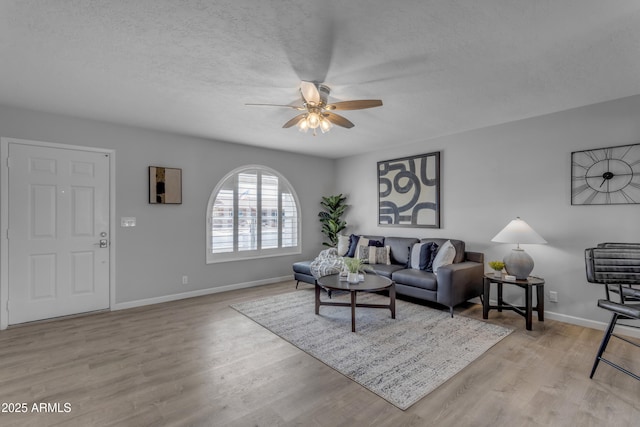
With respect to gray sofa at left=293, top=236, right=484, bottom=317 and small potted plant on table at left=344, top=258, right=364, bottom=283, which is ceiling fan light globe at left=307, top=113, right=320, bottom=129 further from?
gray sofa at left=293, top=236, right=484, bottom=317

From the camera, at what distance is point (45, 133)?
3.54 metres

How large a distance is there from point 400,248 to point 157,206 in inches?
151

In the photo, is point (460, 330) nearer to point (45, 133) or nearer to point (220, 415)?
point (220, 415)

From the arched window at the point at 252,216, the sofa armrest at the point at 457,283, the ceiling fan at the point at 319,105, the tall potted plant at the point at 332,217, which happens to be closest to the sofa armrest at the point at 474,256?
the sofa armrest at the point at 457,283

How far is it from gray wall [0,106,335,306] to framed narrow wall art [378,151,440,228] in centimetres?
226

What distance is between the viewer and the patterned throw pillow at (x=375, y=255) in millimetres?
4887

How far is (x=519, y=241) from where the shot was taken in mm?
3365

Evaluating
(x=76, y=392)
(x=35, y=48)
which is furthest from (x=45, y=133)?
(x=76, y=392)

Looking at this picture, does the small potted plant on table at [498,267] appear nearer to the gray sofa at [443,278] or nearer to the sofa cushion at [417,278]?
the gray sofa at [443,278]

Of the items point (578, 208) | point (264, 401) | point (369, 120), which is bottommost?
point (264, 401)

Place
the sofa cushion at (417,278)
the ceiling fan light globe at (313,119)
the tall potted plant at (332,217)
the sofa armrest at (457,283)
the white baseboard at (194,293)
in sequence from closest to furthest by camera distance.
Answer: the ceiling fan light globe at (313,119), the sofa armrest at (457,283), the sofa cushion at (417,278), the white baseboard at (194,293), the tall potted plant at (332,217)

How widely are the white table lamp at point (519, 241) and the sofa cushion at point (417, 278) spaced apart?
0.87 m

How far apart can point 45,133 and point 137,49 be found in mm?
2382

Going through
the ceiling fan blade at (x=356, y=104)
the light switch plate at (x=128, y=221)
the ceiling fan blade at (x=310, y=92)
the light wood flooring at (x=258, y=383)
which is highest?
the ceiling fan blade at (x=310, y=92)
